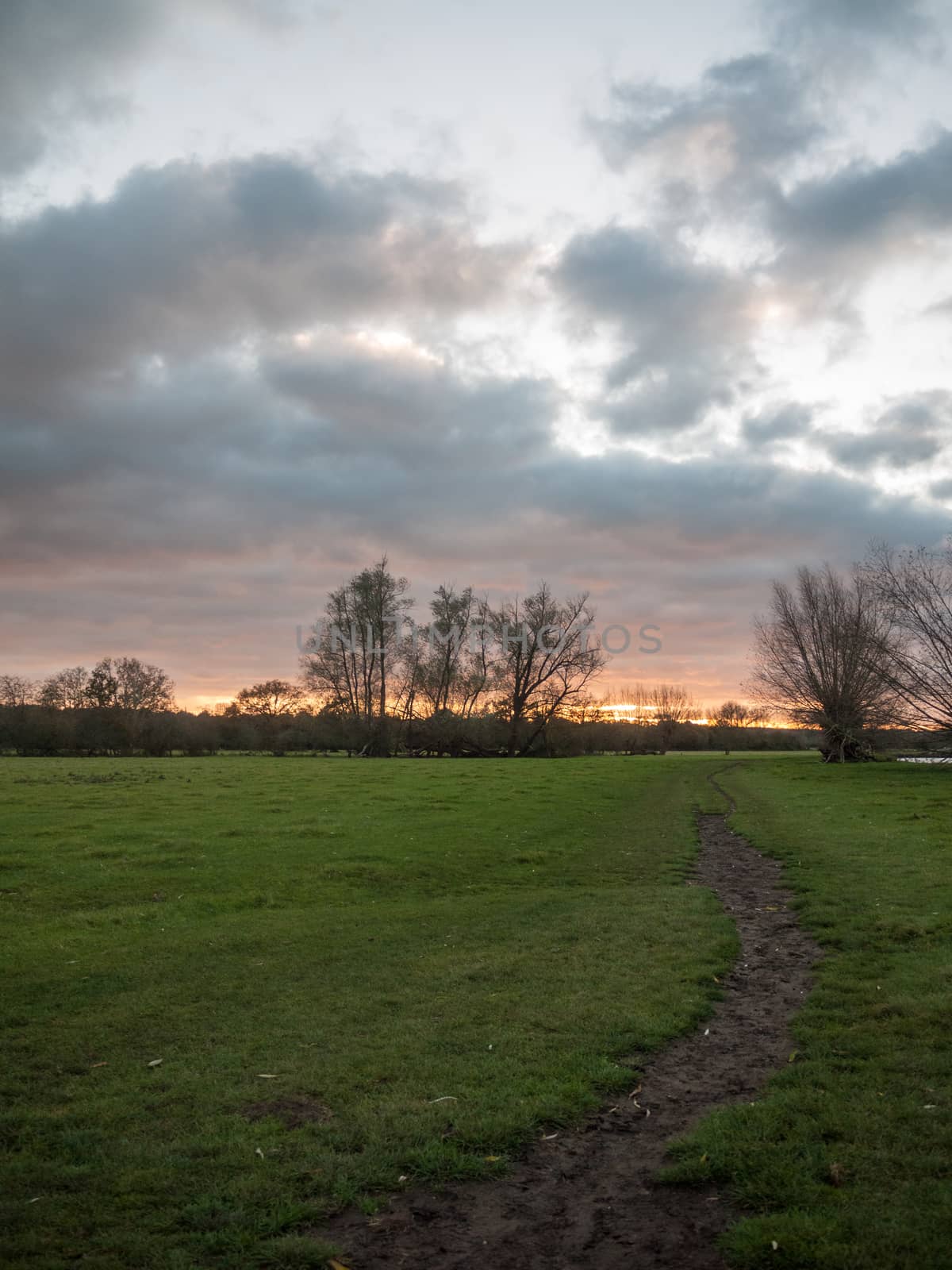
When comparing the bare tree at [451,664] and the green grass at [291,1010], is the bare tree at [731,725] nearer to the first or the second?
the bare tree at [451,664]

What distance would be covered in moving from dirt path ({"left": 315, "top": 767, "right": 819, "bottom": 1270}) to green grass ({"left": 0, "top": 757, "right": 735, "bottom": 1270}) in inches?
10.4

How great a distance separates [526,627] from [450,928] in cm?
6946

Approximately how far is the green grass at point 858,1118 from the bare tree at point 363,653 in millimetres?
64614

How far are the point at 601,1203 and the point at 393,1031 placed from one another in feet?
11.1

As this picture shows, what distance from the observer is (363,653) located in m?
78.2

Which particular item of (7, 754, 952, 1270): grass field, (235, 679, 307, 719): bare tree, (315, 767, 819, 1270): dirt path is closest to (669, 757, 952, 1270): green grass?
(7, 754, 952, 1270): grass field

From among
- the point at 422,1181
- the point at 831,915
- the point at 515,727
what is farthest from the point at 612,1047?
the point at 515,727

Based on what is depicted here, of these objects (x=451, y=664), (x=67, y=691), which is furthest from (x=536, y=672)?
(x=67, y=691)

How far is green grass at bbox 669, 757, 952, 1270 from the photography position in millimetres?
4496

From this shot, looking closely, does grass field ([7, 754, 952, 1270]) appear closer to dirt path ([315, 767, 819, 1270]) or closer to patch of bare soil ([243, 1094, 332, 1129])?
patch of bare soil ([243, 1094, 332, 1129])

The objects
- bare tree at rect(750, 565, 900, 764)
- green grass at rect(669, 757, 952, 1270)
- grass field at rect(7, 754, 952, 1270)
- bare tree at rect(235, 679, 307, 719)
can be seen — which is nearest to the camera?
green grass at rect(669, 757, 952, 1270)

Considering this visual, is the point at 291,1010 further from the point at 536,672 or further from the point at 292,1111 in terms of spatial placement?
the point at 536,672

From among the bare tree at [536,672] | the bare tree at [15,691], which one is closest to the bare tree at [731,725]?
the bare tree at [536,672]

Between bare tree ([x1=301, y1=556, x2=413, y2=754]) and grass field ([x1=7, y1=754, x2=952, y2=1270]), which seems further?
bare tree ([x1=301, y1=556, x2=413, y2=754])
